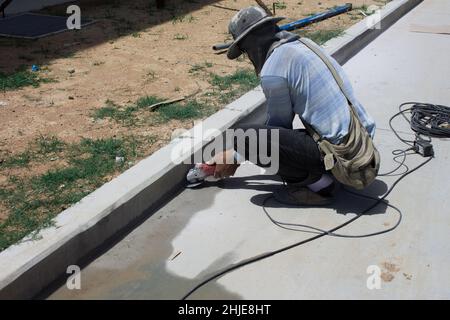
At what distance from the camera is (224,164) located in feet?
14.2

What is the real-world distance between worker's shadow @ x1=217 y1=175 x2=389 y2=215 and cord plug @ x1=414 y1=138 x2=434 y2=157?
0.69 m

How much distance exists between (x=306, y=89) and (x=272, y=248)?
1.08 meters

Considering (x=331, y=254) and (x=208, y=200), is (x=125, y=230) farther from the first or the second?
(x=331, y=254)

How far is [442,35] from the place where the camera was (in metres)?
9.59

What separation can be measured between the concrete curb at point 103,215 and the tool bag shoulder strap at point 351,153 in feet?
3.68

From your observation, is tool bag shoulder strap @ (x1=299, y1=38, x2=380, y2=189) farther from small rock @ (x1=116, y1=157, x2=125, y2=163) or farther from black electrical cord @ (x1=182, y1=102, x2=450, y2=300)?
small rock @ (x1=116, y1=157, x2=125, y2=163)

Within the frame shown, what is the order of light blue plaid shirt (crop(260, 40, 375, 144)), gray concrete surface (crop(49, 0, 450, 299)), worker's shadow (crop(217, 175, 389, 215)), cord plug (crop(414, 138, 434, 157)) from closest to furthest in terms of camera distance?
1. gray concrete surface (crop(49, 0, 450, 299))
2. light blue plaid shirt (crop(260, 40, 375, 144))
3. worker's shadow (crop(217, 175, 389, 215))
4. cord plug (crop(414, 138, 434, 157))

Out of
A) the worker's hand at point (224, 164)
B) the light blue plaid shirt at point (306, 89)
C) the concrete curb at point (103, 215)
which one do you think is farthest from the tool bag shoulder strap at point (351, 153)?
the concrete curb at point (103, 215)

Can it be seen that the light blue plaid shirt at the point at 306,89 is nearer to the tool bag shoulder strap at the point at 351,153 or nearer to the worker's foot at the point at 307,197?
the tool bag shoulder strap at the point at 351,153

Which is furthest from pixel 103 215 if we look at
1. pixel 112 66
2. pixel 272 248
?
pixel 112 66

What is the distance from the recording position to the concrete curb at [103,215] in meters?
3.20

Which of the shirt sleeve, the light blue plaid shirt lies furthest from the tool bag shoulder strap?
the shirt sleeve

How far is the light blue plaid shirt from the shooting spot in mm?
3852
